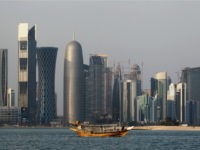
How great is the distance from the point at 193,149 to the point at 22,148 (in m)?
34.6

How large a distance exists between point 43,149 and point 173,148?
2743cm

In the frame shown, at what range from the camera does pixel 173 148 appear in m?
136

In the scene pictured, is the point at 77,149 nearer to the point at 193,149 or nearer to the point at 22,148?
the point at 22,148

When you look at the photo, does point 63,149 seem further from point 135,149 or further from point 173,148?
point 173,148

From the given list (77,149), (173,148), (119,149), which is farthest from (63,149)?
(173,148)

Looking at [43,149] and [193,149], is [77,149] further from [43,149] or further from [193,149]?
[193,149]

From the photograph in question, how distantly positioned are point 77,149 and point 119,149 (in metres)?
8.37

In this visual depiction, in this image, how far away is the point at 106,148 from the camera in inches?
5285

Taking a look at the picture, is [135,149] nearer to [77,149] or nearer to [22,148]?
[77,149]

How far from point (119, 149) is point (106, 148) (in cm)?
413

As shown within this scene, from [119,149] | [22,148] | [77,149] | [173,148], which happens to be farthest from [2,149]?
[173,148]

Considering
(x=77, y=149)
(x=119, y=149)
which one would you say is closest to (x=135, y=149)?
(x=119, y=149)

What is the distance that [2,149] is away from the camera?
128375 millimetres

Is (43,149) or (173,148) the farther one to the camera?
(173,148)
